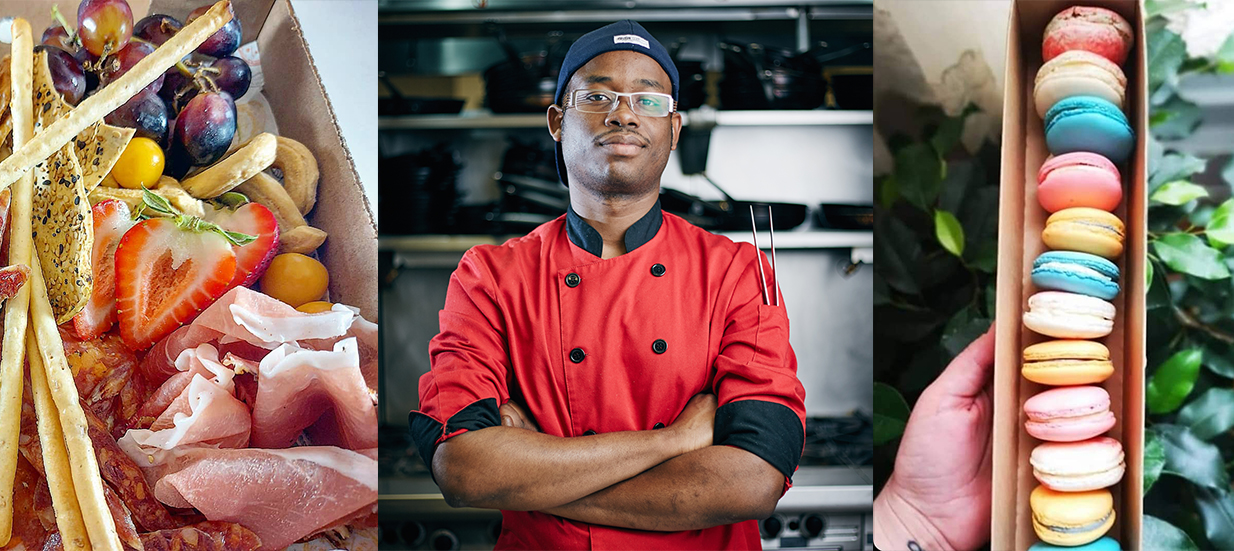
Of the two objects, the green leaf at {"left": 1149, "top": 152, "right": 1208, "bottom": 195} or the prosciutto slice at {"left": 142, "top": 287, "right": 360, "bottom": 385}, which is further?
the green leaf at {"left": 1149, "top": 152, "right": 1208, "bottom": 195}

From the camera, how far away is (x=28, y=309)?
1581 millimetres

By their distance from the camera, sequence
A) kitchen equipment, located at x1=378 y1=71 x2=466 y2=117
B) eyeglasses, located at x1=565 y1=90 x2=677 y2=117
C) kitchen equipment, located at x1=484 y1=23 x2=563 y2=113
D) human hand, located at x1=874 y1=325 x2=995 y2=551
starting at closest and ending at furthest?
eyeglasses, located at x1=565 y1=90 x2=677 y2=117
human hand, located at x1=874 y1=325 x2=995 y2=551
kitchen equipment, located at x1=484 y1=23 x2=563 y2=113
kitchen equipment, located at x1=378 y1=71 x2=466 y2=117

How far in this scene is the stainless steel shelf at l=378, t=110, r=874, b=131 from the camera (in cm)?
237

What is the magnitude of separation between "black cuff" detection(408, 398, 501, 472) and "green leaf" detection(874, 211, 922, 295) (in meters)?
0.98

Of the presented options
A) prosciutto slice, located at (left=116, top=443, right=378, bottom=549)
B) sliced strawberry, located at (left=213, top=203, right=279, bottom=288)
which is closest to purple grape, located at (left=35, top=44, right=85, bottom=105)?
sliced strawberry, located at (left=213, top=203, right=279, bottom=288)

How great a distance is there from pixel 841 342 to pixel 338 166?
1.44 meters

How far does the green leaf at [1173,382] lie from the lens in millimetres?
1910

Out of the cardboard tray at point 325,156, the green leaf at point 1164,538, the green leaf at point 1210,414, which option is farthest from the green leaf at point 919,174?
the cardboard tray at point 325,156

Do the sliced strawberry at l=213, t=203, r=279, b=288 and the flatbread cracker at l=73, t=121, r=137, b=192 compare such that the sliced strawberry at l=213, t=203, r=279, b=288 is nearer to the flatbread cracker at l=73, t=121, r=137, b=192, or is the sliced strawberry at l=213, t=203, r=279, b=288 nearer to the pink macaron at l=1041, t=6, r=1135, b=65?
the flatbread cracker at l=73, t=121, r=137, b=192

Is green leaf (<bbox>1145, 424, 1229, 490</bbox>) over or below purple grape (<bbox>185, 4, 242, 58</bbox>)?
below

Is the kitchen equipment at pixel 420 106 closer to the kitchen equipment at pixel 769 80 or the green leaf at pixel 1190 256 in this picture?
the kitchen equipment at pixel 769 80

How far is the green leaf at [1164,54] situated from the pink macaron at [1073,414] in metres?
0.81

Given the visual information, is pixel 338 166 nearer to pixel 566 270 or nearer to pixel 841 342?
pixel 566 270

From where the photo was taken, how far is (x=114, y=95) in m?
1.58
